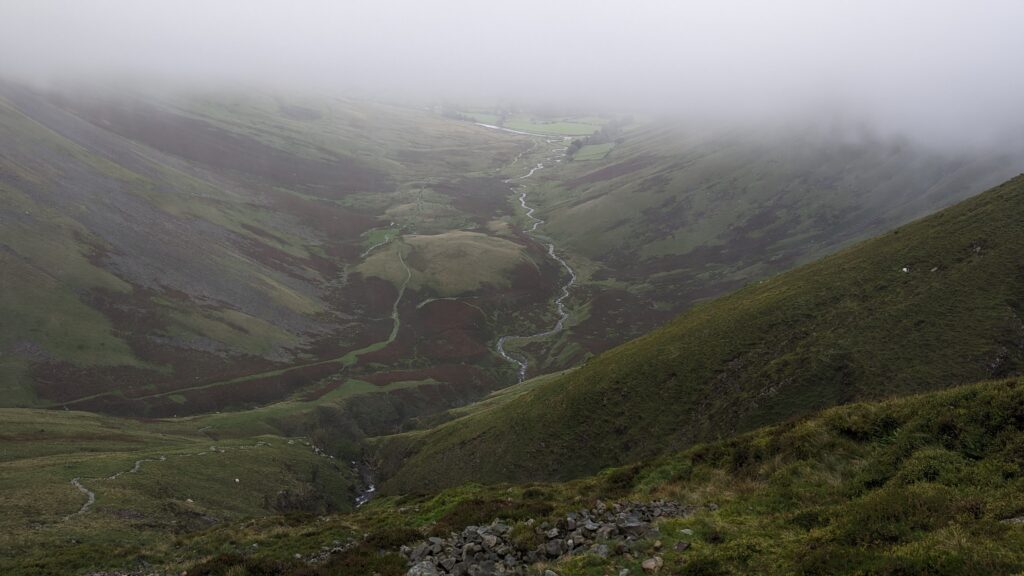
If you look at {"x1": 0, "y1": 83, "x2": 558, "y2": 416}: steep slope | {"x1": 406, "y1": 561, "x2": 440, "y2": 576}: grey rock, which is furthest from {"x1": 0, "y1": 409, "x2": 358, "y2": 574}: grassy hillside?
{"x1": 0, "y1": 83, "x2": 558, "y2": 416}: steep slope

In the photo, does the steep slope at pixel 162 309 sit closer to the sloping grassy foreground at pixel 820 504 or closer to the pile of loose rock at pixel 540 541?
the sloping grassy foreground at pixel 820 504

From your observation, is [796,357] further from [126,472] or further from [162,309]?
[162,309]

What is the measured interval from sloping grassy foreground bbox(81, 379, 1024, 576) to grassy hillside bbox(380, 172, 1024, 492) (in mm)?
24271

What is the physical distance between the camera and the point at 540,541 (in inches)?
827

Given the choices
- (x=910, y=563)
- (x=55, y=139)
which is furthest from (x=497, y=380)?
(x=55, y=139)

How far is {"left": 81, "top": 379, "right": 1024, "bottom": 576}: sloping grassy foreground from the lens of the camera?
47.3 ft

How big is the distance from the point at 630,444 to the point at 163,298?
130 meters

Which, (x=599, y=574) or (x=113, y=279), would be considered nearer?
(x=599, y=574)

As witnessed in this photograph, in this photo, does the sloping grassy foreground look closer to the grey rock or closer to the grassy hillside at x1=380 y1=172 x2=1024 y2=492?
the grey rock

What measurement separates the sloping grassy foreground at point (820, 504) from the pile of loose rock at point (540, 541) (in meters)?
0.66

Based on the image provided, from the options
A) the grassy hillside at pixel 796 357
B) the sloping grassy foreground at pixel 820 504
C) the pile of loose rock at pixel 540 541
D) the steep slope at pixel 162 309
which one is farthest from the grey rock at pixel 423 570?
the steep slope at pixel 162 309

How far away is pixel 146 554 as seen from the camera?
105ft

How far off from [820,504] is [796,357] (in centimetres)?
3706

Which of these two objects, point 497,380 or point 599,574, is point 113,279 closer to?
point 497,380
